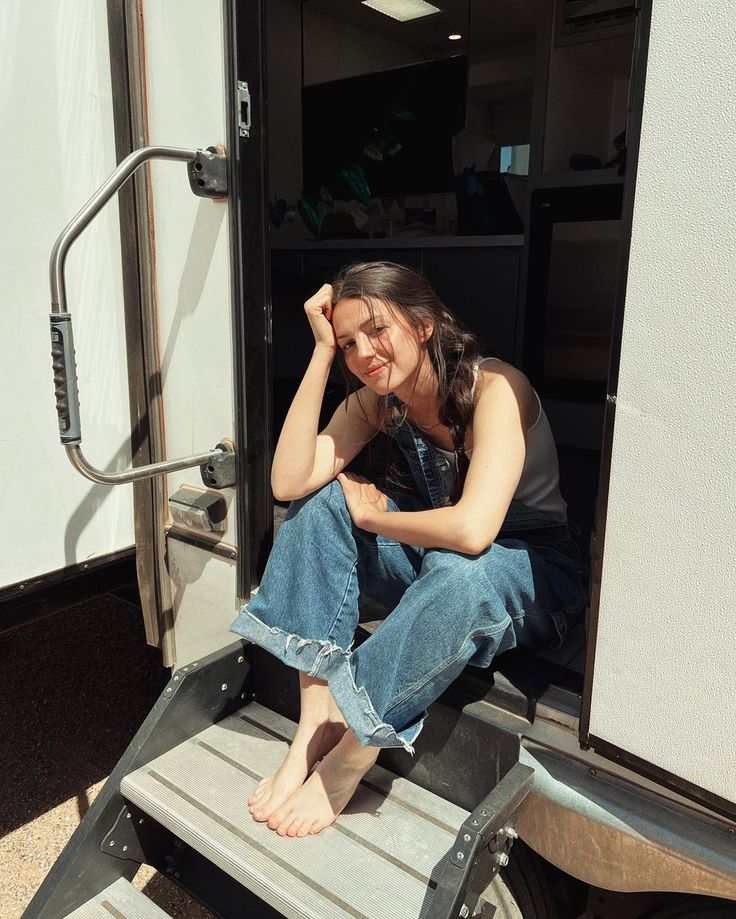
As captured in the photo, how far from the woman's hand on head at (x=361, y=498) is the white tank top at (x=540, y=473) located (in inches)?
6.4

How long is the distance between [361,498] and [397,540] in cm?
13

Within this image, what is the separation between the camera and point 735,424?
101cm

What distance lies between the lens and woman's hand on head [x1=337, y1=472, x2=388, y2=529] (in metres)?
1.54

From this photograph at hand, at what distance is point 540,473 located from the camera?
63.6 inches

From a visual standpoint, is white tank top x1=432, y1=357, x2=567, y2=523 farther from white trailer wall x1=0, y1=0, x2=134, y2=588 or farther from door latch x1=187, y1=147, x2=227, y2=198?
white trailer wall x1=0, y1=0, x2=134, y2=588

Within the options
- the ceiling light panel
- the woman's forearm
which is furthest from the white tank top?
the ceiling light panel

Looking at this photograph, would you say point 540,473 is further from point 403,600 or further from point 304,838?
point 304,838

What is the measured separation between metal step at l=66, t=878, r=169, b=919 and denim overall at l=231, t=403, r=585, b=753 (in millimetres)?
514

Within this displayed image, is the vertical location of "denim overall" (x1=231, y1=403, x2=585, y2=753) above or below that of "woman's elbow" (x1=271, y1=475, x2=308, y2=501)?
below

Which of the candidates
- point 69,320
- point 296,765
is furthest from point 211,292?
point 296,765

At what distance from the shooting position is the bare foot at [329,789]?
1409 millimetres

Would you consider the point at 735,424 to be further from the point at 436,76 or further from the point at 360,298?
the point at 436,76

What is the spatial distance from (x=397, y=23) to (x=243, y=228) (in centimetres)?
453

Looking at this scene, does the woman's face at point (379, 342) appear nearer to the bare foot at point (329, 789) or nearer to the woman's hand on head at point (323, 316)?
the woman's hand on head at point (323, 316)
